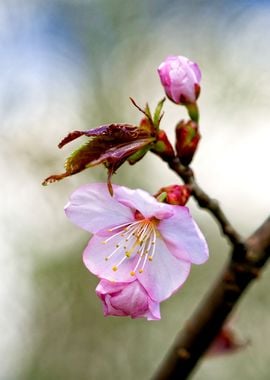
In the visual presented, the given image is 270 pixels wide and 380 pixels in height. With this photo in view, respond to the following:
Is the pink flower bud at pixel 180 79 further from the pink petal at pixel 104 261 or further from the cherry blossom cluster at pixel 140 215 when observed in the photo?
the pink petal at pixel 104 261

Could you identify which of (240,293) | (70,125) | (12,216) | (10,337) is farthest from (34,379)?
(240,293)

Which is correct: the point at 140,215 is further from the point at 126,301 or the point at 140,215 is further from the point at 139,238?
the point at 126,301

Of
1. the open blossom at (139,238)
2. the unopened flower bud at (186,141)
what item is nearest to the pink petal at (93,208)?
the open blossom at (139,238)

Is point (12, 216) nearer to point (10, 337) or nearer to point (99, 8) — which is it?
point (10, 337)

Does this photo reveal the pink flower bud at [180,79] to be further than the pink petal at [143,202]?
Yes

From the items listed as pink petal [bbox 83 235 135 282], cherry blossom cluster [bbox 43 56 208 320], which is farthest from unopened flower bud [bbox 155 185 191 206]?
pink petal [bbox 83 235 135 282]

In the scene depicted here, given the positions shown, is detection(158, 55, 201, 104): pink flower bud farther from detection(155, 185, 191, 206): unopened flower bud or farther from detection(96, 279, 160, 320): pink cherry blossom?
detection(96, 279, 160, 320): pink cherry blossom
